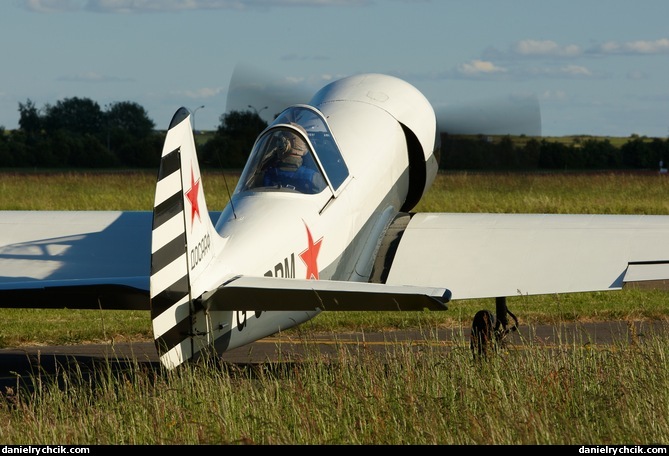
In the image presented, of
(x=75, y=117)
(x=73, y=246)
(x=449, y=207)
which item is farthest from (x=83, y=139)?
(x=73, y=246)

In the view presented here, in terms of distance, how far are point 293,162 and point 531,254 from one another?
8.58 feet

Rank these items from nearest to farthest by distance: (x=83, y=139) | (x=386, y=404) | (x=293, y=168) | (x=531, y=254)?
1. (x=386, y=404)
2. (x=293, y=168)
3. (x=531, y=254)
4. (x=83, y=139)

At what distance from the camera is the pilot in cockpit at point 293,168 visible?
9359mm

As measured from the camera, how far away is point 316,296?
23.1 feet

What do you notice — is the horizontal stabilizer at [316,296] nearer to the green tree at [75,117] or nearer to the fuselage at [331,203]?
the fuselage at [331,203]

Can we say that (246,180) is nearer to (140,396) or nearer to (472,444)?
(140,396)

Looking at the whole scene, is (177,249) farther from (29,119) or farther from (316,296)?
→ (29,119)

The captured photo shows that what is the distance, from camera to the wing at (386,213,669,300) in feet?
33.3

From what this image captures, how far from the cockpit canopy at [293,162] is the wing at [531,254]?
127 centimetres

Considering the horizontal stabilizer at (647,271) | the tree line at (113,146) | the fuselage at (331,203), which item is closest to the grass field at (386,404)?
the fuselage at (331,203)

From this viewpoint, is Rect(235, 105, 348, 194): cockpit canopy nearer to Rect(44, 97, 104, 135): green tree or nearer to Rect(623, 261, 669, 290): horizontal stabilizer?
Rect(623, 261, 669, 290): horizontal stabilizer

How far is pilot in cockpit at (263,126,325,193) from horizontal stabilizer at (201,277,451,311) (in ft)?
6.69

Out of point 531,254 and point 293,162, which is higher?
point 293,162

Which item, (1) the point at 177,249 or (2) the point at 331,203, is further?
(2) the point at 331,203
